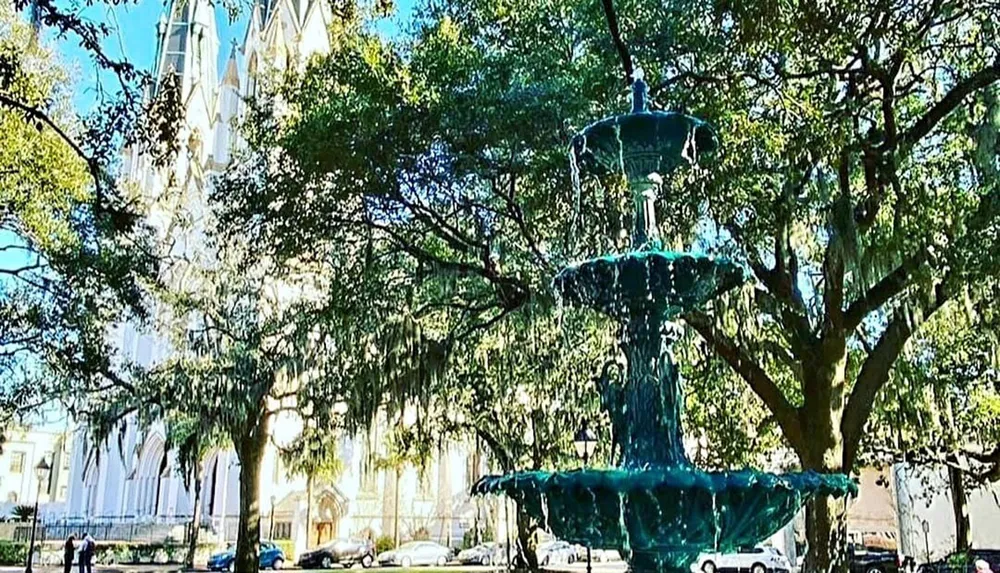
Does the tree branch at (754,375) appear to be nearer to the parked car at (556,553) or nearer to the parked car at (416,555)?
the parked car at (556,553)

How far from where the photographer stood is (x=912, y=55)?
27.2 feet

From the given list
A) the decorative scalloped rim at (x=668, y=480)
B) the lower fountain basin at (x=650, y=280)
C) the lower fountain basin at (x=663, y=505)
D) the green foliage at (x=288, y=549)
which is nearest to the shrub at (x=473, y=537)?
the green foliage at (x=288, y=549)

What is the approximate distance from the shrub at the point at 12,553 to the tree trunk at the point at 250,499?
1770 centimetres

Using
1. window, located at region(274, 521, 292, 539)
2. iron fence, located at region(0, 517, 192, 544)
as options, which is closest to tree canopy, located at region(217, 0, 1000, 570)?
window, located at region(274, 521, 292, 539)

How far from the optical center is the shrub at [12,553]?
1212 inches

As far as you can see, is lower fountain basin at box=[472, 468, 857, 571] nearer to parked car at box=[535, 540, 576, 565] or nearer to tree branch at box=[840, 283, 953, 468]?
tree branch at box=[840, 283, 953, 468]

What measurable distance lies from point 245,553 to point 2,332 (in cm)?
651

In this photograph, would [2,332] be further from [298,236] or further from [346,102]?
[346,102]

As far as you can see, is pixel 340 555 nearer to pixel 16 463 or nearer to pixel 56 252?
pixel 56 252

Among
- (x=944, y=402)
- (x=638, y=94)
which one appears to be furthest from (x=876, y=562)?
(x=638, y=94)

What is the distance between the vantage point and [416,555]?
113 feet

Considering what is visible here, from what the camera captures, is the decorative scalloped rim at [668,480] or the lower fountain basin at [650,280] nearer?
the decorative scalloped rim at [668,480]

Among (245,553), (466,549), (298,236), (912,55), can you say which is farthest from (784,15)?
(466,549)

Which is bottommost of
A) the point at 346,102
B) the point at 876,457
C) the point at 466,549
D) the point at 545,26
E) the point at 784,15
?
the point at 466,549
